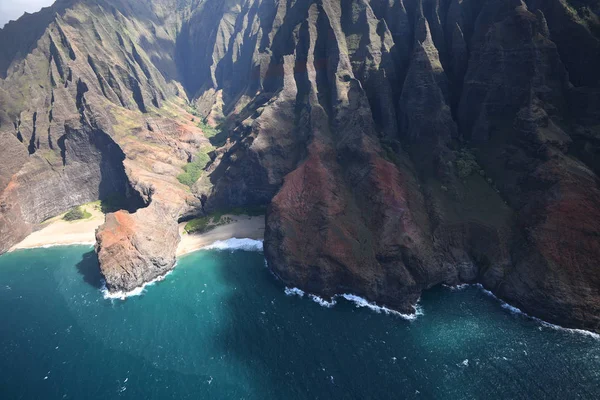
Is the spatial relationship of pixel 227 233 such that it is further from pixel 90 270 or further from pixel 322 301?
pixel 322 301

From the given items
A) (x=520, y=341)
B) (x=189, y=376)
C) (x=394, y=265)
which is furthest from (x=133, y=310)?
(x=520, y=341)

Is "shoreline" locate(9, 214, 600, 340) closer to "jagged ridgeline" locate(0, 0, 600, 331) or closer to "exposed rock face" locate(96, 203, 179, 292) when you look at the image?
"exposed rock face" locate(96, 203, 179, 292)

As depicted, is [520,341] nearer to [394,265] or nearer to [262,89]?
[394,265]

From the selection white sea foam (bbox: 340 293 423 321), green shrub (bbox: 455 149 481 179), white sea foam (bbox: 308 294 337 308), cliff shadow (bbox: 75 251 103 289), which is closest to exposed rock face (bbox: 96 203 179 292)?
cliff shadow (bbox: 75 251 103 289)

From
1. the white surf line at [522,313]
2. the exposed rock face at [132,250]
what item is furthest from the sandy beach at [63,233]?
the white surf line at [522,313]

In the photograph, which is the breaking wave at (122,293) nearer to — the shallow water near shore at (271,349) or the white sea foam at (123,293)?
the white sea foam at (123,293)

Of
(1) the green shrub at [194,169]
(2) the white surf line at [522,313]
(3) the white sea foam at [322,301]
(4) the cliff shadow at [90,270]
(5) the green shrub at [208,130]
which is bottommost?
(2) the white surf line at [522,313]

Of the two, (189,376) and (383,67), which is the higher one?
(383,67)
